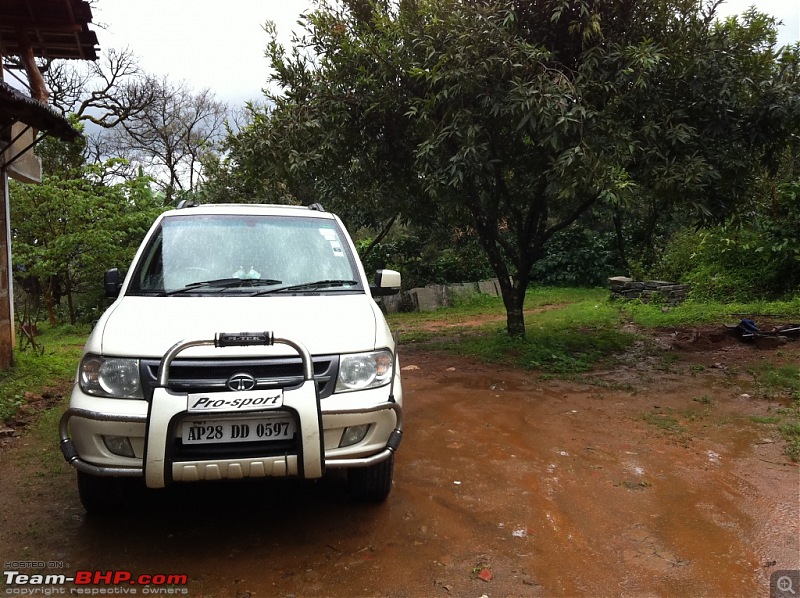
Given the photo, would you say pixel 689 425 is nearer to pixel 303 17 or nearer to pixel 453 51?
pixel 453 51

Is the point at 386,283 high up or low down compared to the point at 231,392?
up

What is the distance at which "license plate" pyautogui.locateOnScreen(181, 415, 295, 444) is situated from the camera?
2725 millimetres

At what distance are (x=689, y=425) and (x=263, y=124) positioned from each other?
6.41 metres

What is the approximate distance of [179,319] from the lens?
3043 millimetres

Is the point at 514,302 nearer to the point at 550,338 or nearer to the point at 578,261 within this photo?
the point at 550,338

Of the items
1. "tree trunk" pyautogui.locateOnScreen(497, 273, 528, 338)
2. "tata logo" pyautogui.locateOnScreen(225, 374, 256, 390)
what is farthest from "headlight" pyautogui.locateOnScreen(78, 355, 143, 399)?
"tree trunk" pyautogui.locateOnScreen(497, 273, 528, 338)

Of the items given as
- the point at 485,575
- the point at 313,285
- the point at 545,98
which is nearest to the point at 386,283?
the point at 313,285

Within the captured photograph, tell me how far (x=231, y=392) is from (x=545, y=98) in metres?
4.79

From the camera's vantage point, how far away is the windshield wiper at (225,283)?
351cm

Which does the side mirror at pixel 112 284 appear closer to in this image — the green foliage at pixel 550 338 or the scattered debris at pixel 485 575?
the scattered debris at pixel 485 575

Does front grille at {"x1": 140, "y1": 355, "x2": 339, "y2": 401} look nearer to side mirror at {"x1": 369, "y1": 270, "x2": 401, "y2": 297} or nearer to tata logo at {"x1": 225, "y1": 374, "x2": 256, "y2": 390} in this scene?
tata logo at {"x1": 225, "y1": 374, "x2": 256, "y2": 390}

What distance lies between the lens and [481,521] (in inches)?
131

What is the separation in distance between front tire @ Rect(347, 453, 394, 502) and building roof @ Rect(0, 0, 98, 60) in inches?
286

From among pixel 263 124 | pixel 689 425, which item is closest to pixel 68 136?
pixel 263 124
